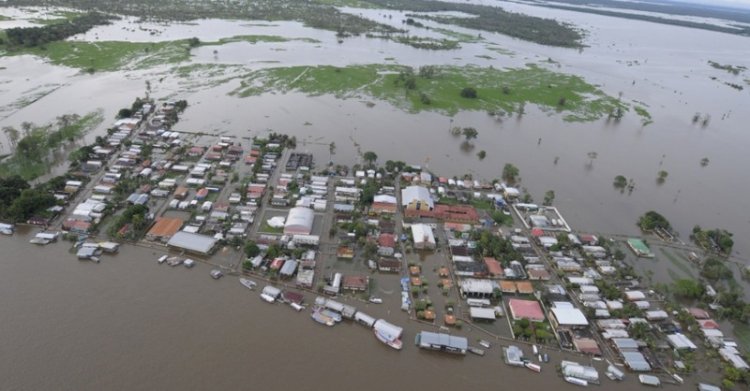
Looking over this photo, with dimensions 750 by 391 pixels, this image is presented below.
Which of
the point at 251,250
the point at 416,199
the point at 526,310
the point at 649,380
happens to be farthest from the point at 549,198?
the point at 251,250

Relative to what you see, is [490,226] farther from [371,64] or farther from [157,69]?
[157,69]

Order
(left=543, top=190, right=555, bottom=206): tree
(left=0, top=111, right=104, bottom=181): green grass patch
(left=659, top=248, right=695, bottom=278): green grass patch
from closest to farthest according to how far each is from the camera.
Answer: (left=659, top=248, right=695, bottom=278): green grass patch < (left=0, top=111, right=104, bottom=181): green grass patch < (left=543, top=190, right=555, bottom=206): tree

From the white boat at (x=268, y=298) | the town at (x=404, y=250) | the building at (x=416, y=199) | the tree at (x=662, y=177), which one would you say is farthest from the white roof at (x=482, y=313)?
the tree at (x=662, y=177)

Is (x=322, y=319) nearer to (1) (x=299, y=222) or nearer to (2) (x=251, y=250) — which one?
(2) (x=251, y=250)

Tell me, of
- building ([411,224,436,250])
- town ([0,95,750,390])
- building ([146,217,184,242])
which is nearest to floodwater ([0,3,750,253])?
town ([0,95,750,390])

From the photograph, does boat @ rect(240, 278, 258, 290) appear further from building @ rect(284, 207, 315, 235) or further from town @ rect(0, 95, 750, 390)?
building @ rect(284, 207, 315, 235)

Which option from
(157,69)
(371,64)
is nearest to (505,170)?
(371,64)
